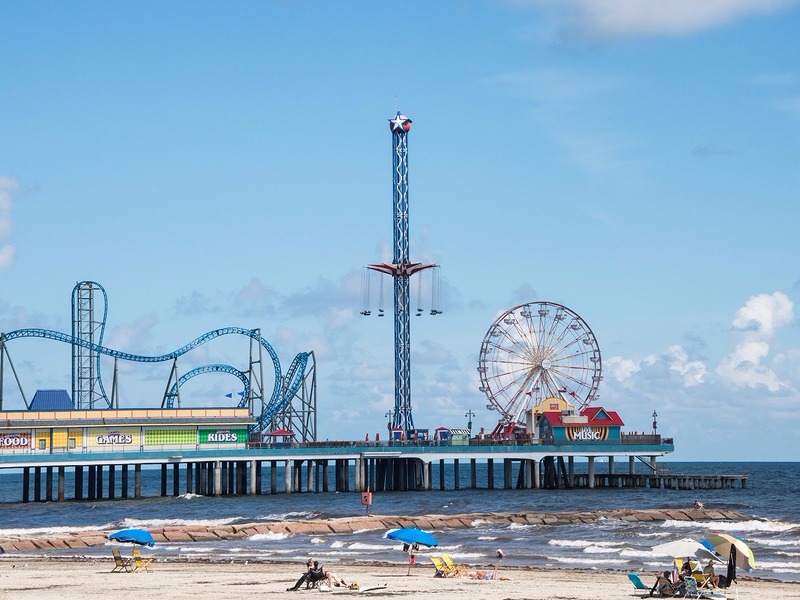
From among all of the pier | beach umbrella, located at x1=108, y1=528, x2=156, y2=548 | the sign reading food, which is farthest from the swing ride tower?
beach umbrella, located at x1=108, y1=528, x2=156, y2=548

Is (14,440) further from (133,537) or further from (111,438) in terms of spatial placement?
(133,537)

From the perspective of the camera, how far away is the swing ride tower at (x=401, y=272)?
96062mm

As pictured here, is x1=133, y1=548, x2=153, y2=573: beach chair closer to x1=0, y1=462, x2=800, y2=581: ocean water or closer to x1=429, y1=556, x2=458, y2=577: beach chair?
x1=0, y1=462, x2=800, y2=581: ocean water

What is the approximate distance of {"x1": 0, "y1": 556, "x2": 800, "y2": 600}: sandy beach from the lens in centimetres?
3359

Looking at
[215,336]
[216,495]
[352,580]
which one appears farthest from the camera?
[215,336]

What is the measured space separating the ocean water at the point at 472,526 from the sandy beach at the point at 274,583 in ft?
8.57

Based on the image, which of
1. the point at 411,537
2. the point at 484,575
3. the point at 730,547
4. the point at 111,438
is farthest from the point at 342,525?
the point at 111,438

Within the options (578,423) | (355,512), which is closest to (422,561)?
(355,512)

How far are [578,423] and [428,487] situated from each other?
11.3 m

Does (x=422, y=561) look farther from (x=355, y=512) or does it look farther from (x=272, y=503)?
(x=272, y=503)

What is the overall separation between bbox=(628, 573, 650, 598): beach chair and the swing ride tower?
61.2m

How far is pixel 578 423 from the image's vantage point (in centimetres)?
9231

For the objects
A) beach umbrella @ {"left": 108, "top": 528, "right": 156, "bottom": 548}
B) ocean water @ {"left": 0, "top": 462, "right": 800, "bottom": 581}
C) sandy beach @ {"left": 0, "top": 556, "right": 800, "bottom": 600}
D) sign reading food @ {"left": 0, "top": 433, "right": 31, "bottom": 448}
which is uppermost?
sign reading food @ {"left": 0, "top": 433, "right": 31, "bottom": 448}

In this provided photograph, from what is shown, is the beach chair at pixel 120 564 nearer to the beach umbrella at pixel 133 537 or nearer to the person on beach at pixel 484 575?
the beach umbrella at pixel 133 537
